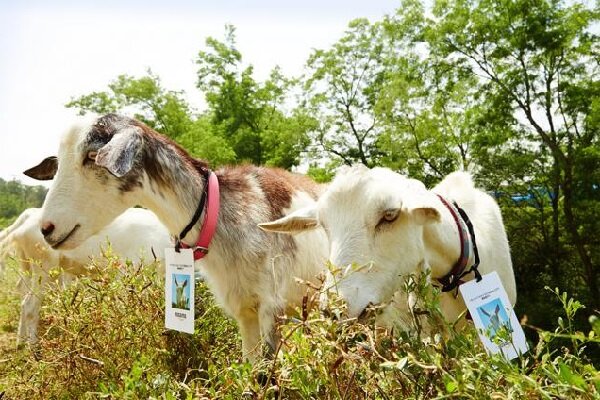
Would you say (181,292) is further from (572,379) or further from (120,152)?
(572,379)

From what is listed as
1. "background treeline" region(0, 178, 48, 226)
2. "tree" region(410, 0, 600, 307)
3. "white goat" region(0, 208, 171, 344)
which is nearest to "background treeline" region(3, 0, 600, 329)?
"tree" region(410, 0, 600, 307)

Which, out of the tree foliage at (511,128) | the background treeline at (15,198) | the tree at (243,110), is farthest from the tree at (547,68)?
the background treeline at (15,198)

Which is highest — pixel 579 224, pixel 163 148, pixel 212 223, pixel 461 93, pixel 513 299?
pixel 461 93

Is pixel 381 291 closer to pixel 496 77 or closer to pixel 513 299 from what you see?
pixel 513 299

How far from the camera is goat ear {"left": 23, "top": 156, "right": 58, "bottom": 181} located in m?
3.04

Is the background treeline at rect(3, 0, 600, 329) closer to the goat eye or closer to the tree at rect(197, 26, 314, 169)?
the tree at rect(197, 26, 314, 169)

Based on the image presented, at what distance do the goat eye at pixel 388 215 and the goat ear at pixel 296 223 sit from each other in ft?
1.16

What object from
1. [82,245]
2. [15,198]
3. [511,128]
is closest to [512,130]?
[511,128]

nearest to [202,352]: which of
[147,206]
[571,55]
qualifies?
[147,206]

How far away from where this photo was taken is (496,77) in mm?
15703

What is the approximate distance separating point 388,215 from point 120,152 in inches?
50.0

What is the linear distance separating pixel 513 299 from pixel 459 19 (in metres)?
14.1

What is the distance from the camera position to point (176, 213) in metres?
2.65

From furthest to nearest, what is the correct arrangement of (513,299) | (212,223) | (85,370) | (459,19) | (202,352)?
1. (459,19)
2. (513,299)
3. (212,223)
4. (202,352)
5. (85,370)
